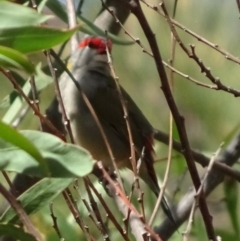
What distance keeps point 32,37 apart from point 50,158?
0.17 m

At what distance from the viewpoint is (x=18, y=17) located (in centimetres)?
77

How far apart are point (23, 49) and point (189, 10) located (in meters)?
2.37

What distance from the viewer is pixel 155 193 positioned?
1.85m

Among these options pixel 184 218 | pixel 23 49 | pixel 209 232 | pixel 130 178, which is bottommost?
pixel 130 178

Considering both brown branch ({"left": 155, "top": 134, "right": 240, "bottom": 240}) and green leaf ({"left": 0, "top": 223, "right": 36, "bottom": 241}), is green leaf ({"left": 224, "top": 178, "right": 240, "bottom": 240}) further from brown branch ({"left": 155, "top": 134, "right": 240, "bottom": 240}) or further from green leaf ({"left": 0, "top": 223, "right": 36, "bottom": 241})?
green leaf ({"left": 0, "top": 223, "right": 36, "bottom": 241})

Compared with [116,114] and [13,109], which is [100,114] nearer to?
[116,114]

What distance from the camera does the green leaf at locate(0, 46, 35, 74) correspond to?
708 millimetres

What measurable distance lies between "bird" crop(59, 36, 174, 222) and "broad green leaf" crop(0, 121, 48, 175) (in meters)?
1.11

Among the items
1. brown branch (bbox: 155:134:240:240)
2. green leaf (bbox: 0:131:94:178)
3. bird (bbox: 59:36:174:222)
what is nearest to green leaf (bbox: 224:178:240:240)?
brown branch (bbox: 155:134:240:240)

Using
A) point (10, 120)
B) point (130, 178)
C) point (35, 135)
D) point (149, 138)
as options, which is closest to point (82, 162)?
point (35, 135)

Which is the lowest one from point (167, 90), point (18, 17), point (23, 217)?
point (23, 217)

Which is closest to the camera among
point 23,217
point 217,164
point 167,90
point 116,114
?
point 23,217

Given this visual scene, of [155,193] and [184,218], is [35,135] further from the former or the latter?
[155,193]

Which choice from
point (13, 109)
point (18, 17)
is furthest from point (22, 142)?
point (13, 109)
